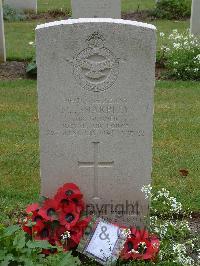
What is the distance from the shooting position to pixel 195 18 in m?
10.7

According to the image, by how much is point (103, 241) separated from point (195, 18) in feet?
23.6

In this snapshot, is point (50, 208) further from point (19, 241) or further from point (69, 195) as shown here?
point (19, 241)

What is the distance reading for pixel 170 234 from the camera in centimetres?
446

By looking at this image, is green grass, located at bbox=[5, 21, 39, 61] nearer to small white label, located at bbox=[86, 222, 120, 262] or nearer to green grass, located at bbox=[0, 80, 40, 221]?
green grass, located at bbox=[0, 80, 40, 221]

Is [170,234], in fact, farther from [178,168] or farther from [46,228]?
[178,168]

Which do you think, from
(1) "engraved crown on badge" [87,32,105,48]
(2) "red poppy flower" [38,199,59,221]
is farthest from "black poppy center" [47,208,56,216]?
(1) "engraved crown on badge" [87,32,105,48]

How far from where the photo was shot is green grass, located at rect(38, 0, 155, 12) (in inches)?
641

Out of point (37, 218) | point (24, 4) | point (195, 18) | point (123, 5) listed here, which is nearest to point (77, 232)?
point (37, 218)

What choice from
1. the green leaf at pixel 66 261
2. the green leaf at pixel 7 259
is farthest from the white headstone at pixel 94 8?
the green leaf at pixel 7 259

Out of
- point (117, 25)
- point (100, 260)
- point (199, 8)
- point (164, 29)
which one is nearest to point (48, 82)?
point (117, 25)

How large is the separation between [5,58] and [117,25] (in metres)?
6.19

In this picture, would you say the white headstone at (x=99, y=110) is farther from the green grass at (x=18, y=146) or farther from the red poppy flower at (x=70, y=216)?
the green grass at (x=18, y=146)

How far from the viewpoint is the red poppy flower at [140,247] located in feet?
13.9

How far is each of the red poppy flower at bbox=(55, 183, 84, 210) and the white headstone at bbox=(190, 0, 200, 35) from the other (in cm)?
686
